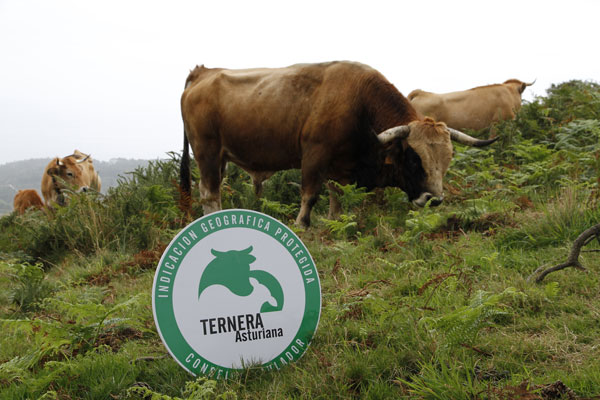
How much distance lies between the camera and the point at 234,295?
2.63 m

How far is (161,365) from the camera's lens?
Answer: 274cm

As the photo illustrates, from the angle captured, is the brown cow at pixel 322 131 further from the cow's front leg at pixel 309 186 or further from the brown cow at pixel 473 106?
the brown cow at pixel 473 106

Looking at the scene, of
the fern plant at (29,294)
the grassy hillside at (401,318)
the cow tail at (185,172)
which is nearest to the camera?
the grassy hillside at (401,318)

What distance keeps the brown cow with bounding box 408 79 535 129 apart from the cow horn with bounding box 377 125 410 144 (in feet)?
24.5

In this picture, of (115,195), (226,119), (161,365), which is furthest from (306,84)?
(161,365)

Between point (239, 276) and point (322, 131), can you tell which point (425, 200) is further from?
point (239, 276)

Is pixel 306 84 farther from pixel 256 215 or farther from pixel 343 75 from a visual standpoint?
pixel 256 215

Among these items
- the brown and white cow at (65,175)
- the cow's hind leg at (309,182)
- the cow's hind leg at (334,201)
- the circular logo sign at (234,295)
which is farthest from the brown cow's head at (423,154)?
the brown and white cow at (65,175)

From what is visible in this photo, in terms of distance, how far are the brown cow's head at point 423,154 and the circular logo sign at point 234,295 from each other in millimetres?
3724

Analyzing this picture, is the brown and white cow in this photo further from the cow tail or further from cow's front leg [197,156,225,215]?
cow's front leg [197,156,225,215]

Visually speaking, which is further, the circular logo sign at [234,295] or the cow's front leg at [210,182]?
the cow's front leg at [210,182]

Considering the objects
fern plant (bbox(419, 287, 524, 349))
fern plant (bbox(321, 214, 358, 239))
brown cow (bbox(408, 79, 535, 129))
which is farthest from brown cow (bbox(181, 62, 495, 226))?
brown cow (bbox(408, 79, 535, 129))

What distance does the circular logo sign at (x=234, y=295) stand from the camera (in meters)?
2.56

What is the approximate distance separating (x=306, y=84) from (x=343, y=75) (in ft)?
1.72
